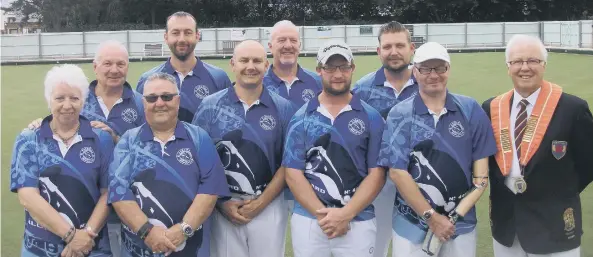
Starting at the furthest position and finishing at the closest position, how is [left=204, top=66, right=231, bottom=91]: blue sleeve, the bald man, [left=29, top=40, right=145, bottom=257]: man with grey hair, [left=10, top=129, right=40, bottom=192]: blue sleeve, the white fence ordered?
the white fence, [left=204, top=66, right=231, bottom=91]: blue sleeve, [left=29, top=40, right=145, bottom=257]: man with grey hair, the bald man, [left=10, top=129, right=40, bottom=192]: blue sleeve

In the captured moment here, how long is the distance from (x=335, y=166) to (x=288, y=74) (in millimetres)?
1686

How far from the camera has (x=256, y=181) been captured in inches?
171

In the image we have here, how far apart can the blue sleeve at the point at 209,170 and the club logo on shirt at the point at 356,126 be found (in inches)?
35.2

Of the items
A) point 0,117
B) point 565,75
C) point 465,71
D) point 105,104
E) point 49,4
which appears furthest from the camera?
point 49,4

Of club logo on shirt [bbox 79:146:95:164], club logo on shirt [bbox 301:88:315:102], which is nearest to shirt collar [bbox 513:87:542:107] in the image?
club logo on shirt [bbox 301:88:315:102]

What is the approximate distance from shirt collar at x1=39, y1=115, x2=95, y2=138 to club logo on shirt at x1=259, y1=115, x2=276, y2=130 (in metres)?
1.13

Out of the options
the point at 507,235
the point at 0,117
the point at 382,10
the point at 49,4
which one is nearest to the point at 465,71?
the point at 0,117

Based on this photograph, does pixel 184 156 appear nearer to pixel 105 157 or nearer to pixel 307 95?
pixel 105 157

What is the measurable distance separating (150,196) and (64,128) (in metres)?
0.70

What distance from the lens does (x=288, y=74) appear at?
5523mm

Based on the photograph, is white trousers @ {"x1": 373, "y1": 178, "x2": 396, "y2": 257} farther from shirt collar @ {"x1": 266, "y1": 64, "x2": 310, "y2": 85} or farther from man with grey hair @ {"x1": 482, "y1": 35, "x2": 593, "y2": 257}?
shirt collar @ {"x1": 266, "y1": 64, "x2": 310, "y2": 85}

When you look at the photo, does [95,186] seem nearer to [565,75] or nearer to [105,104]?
[105,104]

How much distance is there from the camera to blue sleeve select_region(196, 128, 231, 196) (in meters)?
3.90

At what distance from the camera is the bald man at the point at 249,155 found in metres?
4.31
